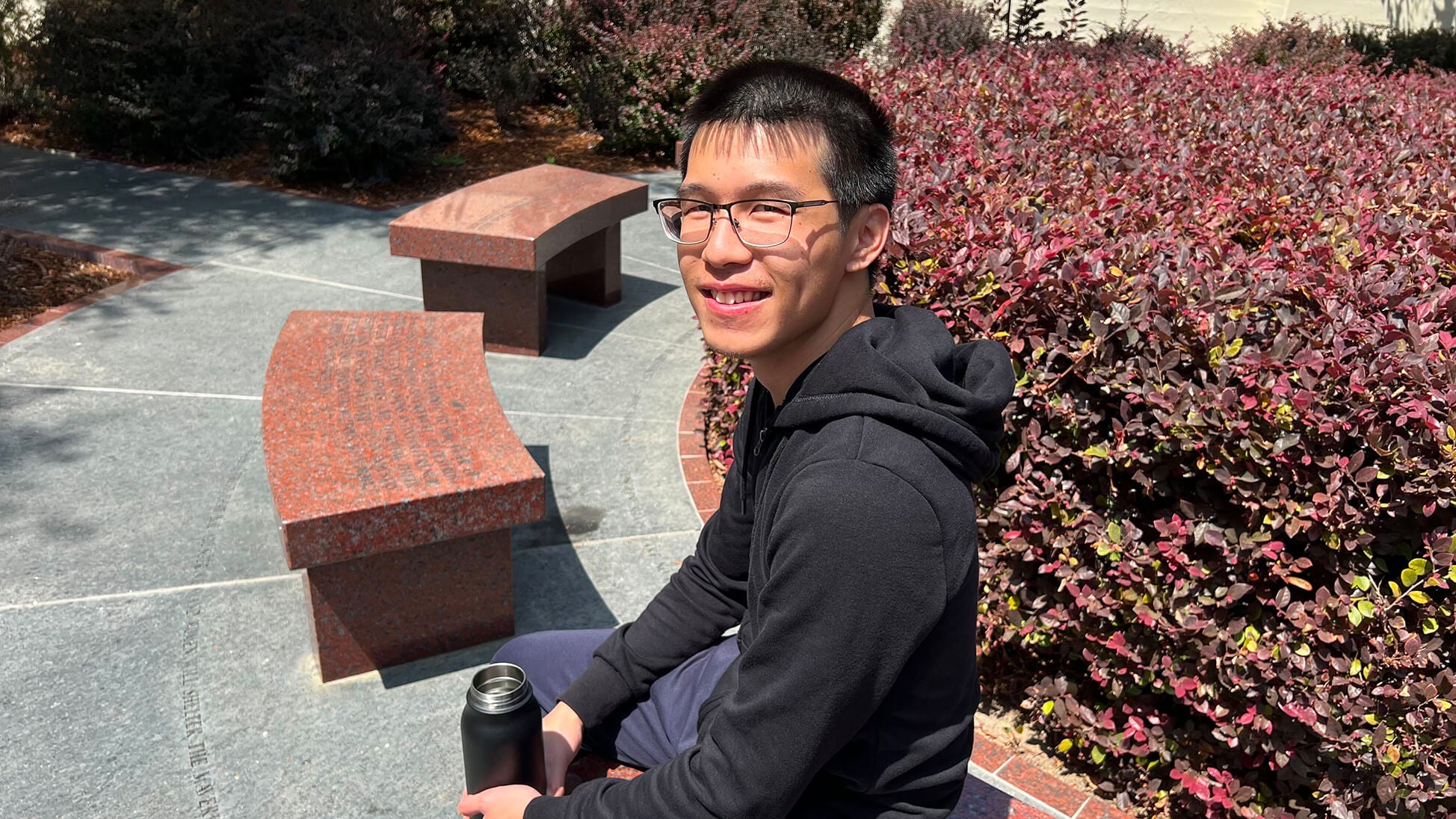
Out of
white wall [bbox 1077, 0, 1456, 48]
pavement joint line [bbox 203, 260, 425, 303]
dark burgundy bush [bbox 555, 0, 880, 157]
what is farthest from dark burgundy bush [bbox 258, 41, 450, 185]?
white wall [bbox 1077, 0, 1456, 48]

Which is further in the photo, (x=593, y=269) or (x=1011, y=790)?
(x=593, y=269)

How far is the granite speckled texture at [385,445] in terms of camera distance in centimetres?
320

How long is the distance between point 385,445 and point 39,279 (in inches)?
192

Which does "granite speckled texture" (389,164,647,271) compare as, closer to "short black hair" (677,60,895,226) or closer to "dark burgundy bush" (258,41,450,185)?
"dark burgundy bush" (258,41,450,185)

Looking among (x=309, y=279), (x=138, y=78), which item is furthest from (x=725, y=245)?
(x=138, y=78)

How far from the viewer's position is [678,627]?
Result: 2.35 m

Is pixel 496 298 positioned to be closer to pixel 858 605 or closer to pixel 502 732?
pixel 502 732

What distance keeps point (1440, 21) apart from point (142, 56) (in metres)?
20.0

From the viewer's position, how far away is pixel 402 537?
329 centimetres

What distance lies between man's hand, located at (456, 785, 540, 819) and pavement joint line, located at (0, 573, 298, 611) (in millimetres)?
2383

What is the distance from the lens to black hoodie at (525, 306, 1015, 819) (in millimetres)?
1561

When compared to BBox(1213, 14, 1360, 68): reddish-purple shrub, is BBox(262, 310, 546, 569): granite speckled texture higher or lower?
lower

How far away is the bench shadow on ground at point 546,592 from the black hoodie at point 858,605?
71.8 inches

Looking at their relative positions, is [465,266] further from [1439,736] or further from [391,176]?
[1439,736]
